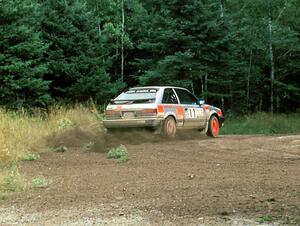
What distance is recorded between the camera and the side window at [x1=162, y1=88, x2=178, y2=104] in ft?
52.1

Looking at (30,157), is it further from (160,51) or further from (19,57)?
(160,51)

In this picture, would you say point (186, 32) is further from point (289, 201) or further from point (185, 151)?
point (289, 201)

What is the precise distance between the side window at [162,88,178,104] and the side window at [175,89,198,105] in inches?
12.7

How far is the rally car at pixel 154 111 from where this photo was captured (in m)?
15.3

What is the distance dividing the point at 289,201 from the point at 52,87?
22855 mm

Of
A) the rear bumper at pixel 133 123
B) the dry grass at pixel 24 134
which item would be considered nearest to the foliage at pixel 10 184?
the dry grass at pixel 24 134

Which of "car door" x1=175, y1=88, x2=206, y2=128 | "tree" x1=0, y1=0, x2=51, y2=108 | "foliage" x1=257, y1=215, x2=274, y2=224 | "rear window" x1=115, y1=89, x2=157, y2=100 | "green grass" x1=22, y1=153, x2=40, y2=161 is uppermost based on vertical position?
"tree" x1=0, y1=0, x2=51, y2=108

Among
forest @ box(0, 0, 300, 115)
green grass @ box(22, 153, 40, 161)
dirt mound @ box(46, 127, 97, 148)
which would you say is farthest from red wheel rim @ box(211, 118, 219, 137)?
forest @ box(0, 0, 300, 115)

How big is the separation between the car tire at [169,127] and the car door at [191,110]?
0.67 metres

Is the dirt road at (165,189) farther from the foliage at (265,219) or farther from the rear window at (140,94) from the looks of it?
the rear window at (140,94)

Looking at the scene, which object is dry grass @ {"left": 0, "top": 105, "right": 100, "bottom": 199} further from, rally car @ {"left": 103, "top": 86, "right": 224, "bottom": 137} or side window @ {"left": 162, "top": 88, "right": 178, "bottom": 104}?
side window @ {"left": 162, "top": 88, "right": 178, "bottom": 104}

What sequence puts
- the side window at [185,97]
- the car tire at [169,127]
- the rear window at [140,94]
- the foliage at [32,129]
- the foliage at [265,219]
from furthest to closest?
the side window at [185,97]
the rear window at [140,94]
the car tire at [169,127]
the foliage at [32,129]
the foliage at [265,219]

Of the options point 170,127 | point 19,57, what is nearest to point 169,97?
point 170,127

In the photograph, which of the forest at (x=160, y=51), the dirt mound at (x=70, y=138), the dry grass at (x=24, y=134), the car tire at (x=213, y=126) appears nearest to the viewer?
the dry grass at (x=24, y=134)
